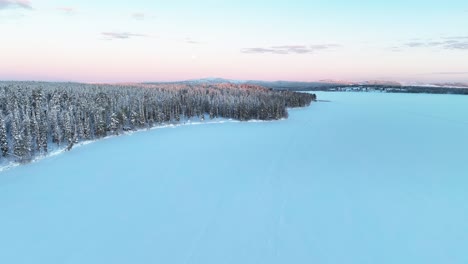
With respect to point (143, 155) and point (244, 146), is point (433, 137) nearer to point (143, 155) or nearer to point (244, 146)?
point (244, 146)

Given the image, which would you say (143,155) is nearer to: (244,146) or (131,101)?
(244,146)

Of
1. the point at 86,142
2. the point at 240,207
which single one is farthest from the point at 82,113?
the point at 240,207

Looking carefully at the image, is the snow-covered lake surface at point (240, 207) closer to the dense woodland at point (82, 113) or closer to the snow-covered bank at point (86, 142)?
the snow-covered bank at point (86, 142)

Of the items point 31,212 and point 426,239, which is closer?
point 426,239

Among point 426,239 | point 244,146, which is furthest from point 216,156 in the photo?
point 426,239

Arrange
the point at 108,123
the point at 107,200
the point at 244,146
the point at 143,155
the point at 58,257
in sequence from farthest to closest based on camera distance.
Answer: the point at 108,123, the point at 244,146, the point at 143,155, the point at 107,200, the point at 58,257

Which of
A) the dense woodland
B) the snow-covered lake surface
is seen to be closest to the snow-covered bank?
the dense woodland

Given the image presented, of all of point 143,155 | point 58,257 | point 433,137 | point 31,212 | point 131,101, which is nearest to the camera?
point 58,257

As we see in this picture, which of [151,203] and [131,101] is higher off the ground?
[131,101]
